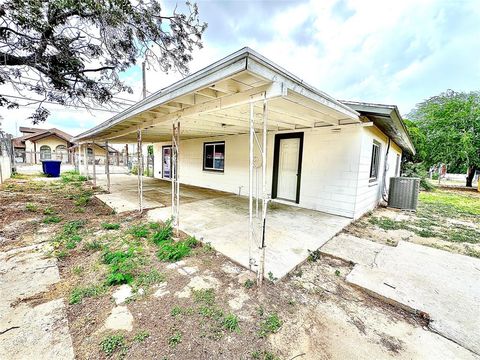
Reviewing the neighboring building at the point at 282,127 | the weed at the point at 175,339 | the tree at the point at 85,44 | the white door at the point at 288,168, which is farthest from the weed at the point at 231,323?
the tree at the point at 85,44

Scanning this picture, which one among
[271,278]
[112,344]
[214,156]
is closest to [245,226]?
[271,278]

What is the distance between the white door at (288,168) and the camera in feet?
19.4

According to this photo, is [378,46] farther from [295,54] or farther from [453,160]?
[453,160]

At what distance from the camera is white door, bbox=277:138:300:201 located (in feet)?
19.4

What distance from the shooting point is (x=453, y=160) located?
12.8 metres

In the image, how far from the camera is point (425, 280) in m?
2.40

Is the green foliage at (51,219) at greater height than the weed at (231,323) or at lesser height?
greater

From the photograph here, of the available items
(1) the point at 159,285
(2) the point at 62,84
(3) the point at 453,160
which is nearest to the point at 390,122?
(1) the point at 159,285

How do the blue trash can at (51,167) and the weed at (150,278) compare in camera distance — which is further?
the blue trash can at (51,167)

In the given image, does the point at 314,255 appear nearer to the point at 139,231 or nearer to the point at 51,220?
the point at 139,231

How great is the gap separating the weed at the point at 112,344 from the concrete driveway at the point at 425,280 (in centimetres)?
235

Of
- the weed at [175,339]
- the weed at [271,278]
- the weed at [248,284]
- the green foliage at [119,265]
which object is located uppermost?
the weed at [271,278]

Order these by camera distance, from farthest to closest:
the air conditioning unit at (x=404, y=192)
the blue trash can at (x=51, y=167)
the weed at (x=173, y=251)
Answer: the blue trash can at (x=51, y=167) → the air conditioning unit at (x=404, y=192) → the weed at (x=173, y=251)

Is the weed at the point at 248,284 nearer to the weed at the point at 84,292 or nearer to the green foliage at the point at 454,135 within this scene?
the weed at the point at 84,292
